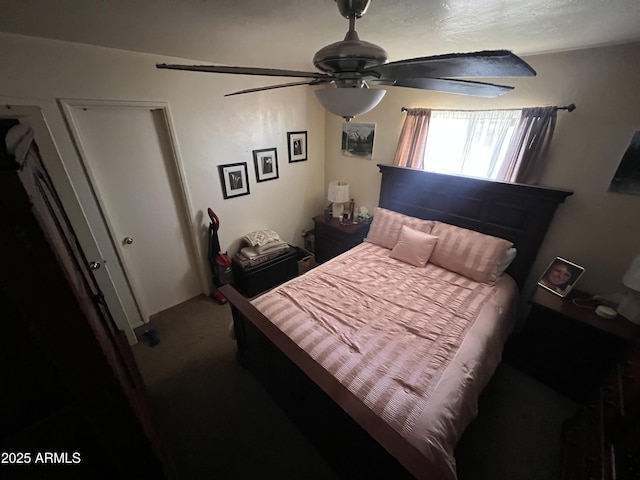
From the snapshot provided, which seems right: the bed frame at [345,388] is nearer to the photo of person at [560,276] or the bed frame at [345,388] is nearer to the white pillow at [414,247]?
the photo of person at [560,276]

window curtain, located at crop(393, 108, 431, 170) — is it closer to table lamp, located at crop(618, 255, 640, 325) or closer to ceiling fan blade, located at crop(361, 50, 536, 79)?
table lamp, located at crop(618, 255, 640, 325)

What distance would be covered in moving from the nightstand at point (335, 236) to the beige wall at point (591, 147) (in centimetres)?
171

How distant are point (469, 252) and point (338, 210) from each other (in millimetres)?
1668

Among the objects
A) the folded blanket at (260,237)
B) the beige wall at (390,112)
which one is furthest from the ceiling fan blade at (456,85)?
the folded blanket at (260,237)

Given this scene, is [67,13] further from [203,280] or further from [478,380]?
[478,380]

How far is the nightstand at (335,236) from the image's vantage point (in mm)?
3150

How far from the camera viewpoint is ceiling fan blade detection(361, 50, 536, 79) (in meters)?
0.62

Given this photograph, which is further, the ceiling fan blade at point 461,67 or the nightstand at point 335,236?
the nightstand at point 335,236

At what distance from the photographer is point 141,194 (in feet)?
7.63

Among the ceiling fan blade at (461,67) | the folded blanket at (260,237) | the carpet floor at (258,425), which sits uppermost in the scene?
the ceiling fan blade at (461,67)

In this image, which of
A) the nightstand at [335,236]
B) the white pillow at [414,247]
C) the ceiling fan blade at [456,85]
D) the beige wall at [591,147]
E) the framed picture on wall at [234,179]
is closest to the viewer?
the ceiling fan blade at [456,85]

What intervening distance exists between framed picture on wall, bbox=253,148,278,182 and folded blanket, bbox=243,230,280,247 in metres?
0.64

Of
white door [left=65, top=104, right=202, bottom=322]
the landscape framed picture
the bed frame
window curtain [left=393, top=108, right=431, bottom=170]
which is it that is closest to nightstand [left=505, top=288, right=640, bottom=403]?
the bed frame

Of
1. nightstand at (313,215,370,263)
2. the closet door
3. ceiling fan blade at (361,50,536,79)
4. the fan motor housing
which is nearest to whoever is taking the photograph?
the closet door
